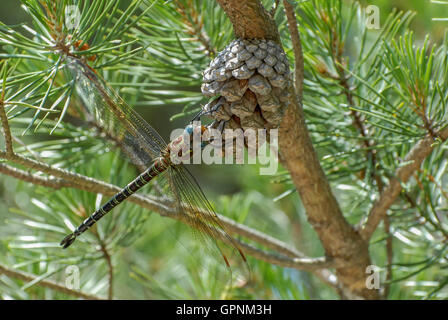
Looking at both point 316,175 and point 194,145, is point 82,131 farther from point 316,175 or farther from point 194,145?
point 316,175

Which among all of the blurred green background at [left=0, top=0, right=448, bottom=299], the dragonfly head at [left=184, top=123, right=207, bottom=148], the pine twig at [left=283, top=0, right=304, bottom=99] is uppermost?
the pine twig at [left=283, top=0, right=304, bottom=99]

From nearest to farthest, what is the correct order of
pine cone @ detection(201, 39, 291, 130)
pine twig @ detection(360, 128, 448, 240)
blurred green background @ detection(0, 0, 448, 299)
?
1. pine cone @ detection(201, 39, 291, 130)
2. pine twig @ detection(360, 128, 448, 240)
3. blurred green background @ detection(0, 0, 448, 299)

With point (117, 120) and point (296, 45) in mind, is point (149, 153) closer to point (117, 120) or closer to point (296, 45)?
point (117, 120)

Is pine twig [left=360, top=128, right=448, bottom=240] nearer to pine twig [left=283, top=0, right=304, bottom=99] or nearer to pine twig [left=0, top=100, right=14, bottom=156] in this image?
pine twig [left=283, top=0, right=304, bottom=99]

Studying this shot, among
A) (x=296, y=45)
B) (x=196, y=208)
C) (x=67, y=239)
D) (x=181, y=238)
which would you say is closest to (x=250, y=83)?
(x=296, y=45)

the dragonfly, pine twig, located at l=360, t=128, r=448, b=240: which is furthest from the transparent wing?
pine twig, located at l=360, t=128, r=448, b=240

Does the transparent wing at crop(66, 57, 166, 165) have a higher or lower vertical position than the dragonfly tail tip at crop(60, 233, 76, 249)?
higher
